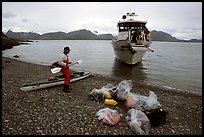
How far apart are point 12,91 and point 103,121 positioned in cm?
551

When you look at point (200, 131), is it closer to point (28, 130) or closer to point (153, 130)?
point (153, 130)

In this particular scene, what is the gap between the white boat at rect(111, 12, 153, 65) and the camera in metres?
24.0

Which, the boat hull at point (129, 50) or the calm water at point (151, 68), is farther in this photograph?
the boat hull at point (129, 50)

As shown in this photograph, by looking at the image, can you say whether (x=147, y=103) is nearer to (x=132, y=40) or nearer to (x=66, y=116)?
(x=66, y=116)

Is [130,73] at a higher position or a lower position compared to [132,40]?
lower

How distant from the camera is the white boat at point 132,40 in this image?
24.0m

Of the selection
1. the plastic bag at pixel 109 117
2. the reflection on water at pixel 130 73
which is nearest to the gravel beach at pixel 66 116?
the plastic bag at pixel 109 117

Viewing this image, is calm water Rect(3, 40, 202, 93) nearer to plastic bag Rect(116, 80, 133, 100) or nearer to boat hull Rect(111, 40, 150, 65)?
boat hull Rect(111, 40, 150, 65)

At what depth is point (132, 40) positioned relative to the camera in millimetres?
26297

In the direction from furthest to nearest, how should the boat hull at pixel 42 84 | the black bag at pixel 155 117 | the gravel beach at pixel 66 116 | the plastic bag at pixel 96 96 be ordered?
the boat hull at pixel 42 84 → the plastic bag at pixel 96 96 → the black bag at pixel 155 117 → the gravel beach at pixel 66 116

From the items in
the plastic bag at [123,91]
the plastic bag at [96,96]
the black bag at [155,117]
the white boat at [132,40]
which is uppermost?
the white boat at [132,40]

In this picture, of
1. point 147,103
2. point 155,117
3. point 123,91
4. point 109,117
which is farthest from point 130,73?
point 109,117

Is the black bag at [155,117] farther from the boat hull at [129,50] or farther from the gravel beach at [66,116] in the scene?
the boat hull at [129,50]

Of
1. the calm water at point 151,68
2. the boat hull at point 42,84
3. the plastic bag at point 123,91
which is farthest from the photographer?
the calm water at point 151,68
